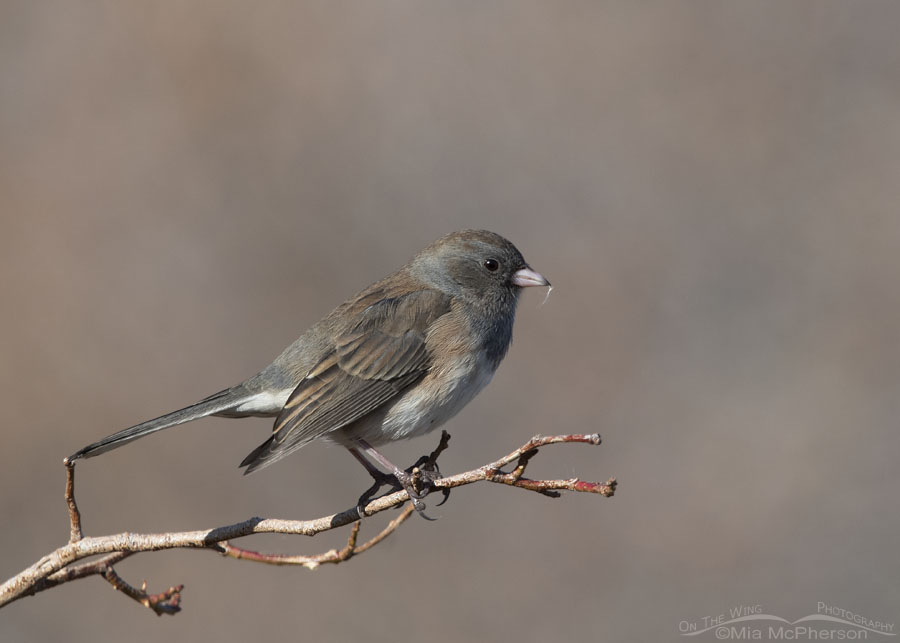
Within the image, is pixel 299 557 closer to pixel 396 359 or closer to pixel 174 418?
pixel 174 418

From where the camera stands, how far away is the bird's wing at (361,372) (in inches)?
136

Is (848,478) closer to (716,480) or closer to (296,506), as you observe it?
(716,480)

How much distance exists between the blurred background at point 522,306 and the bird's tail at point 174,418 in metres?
2.93

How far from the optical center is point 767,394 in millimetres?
7648

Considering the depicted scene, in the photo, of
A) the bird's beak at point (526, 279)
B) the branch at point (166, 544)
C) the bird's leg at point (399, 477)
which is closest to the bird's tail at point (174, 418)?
the branch at point (166, 544)

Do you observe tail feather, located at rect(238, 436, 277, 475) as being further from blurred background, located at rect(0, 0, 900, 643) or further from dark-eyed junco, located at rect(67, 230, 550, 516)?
blurred background, located at rect(0, 0, 900, 643)

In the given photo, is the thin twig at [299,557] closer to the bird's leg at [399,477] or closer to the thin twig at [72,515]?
the bird's leg at [399,477]

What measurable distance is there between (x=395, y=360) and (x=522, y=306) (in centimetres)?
363

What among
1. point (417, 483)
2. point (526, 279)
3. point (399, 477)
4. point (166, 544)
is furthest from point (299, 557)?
point (526, 279)

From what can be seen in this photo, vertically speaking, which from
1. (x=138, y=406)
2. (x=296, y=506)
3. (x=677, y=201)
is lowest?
(x=296, y=506)

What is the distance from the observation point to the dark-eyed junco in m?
3.49

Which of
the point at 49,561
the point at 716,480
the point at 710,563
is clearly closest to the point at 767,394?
the point at 716,480

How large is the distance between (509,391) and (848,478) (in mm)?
2530

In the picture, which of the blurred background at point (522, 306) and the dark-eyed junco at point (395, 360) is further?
the blurred background at point (522, 306)
